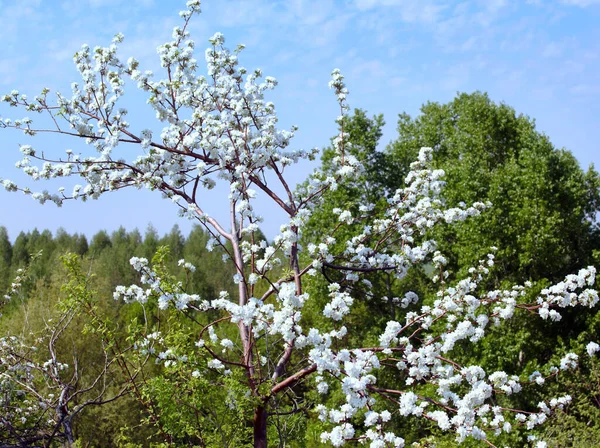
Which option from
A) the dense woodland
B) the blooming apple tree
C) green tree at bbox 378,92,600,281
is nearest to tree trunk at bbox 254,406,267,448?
the blooming apple tree

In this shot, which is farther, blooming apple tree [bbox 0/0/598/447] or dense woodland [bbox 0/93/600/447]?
dense woodland [bbox 0/93/600/447]

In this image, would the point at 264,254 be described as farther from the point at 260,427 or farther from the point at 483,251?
the point at 483,251

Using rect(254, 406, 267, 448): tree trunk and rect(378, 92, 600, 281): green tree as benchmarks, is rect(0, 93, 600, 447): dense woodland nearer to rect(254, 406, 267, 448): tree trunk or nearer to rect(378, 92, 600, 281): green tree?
rect(378, 92, 600, 281): green tree

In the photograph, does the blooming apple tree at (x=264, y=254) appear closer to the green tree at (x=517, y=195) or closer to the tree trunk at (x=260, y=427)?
the tree trunk at (x=260, y=427)

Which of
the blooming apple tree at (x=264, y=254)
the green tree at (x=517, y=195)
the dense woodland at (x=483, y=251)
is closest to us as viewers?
the blooming apple tree at (x=264, y=254)

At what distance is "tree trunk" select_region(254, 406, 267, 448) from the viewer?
18.2 feet

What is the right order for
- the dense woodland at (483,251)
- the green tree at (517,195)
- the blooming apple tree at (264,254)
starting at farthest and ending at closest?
1. the green tree at (517,195)
2. the dense woodland at (483,251)
3. the blooming apple tree at (264,254)

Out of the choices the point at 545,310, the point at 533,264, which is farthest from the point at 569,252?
the point at 545,310

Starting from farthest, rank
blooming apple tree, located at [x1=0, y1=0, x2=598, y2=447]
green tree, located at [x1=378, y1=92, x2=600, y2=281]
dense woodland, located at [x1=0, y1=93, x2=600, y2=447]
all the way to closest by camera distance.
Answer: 1. green tree, located at [x1=378, y1=92, x2=600, y2=281]
2. dense woodland, located at [x1=0, y1=93, x2=600, y2=447]
3. blooming apple tree, located at [x1=0, y1=0, x2=598, y2=447]

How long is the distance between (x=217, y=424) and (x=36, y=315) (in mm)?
18709

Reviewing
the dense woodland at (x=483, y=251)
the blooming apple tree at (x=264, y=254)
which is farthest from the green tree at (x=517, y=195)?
the blooming apple tree at (x=264, y=254)

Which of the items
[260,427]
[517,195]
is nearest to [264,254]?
[260,427]

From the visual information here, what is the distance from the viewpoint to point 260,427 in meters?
5.60

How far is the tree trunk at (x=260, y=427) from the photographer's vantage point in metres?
5.56
